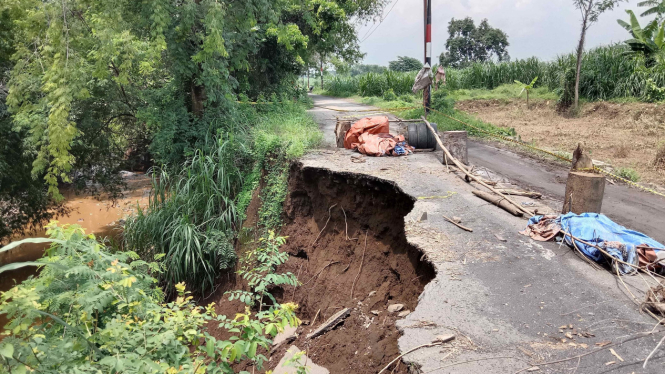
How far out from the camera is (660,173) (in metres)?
9.29

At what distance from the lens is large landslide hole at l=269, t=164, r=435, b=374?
4.59m

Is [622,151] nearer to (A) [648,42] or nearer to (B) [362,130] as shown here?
(B) [362,130]

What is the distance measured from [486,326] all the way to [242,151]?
Result: 6226 mm

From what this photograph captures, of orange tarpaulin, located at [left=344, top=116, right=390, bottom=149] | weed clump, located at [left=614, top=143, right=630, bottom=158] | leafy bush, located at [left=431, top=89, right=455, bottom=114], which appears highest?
leafy bush, located at [left=431, top=89, right=455, bottom=114]

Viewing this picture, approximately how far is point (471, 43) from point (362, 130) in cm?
3853

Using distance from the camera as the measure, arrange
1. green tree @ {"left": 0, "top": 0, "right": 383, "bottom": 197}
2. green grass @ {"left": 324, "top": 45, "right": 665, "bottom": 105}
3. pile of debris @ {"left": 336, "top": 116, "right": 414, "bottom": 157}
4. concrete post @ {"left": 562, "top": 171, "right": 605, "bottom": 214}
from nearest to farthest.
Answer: concrete post @ {"left": 562, "top": 171, "right": 605, "bottom": 214}, green tree @ {"left": 0, "top": 0, "right": 383, "bottom": 197}, pile of debris @ {"left": 336, "top": 116, "right": 414, "bottom": 157}, green grass @ {"left": 324, "top": 45, "right": 665, "bottom": 105}

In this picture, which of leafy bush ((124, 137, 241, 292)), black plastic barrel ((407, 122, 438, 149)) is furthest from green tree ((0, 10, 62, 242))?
black plastic barrel ((407, 122, 438, 149))

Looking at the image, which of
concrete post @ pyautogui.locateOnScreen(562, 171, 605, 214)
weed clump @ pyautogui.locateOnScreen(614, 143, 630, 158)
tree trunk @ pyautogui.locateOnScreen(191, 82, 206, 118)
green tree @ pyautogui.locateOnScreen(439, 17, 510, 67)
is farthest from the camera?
green tree @ pyautogui.locateOnScreen(439, 17, 510, 67)

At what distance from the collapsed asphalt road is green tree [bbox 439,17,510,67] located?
39.8 m

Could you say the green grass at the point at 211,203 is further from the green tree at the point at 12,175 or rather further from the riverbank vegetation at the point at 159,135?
the green tree at the point at 12,175

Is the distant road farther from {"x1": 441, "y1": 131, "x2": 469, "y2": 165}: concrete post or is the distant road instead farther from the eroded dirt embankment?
the eroded dirt embankment

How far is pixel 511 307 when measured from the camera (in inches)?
143

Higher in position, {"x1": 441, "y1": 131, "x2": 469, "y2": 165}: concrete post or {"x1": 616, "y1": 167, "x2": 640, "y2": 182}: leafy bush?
{"x1": 441, "y1": 131, "x2": 469, "y2": 165}: concrete post

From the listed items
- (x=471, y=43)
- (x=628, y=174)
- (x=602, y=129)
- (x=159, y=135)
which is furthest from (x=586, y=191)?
(x=471, y=43)
